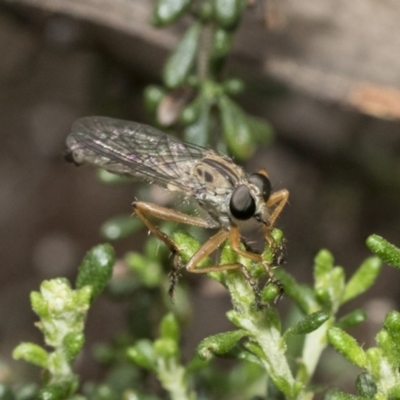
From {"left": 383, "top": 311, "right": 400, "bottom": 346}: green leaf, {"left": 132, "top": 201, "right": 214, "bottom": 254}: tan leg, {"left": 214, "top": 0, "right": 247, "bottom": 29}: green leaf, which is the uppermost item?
{"left": 214, "top": 0, "right": 247, "bottom": 29}: green leaf

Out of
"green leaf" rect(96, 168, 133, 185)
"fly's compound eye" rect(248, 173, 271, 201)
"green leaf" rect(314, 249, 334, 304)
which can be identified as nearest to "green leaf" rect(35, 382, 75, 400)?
"green leaf" rect(314, 249, 334, 304)

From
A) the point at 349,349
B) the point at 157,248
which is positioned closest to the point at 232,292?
the point at 349,349

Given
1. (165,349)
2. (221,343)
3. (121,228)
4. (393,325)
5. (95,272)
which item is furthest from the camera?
(121,228)

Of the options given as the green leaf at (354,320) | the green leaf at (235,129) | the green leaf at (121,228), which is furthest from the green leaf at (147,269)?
the green leaf at (354,320)

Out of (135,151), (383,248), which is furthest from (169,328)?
(383,248)

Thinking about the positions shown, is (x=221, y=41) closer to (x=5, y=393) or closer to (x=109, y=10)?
(x=109, y=10)

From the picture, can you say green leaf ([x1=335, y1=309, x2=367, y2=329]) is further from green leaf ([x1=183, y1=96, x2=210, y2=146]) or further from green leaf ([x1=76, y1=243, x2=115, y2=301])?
green leaf ([x1=183, y1=96, x2=210, y2=146])
